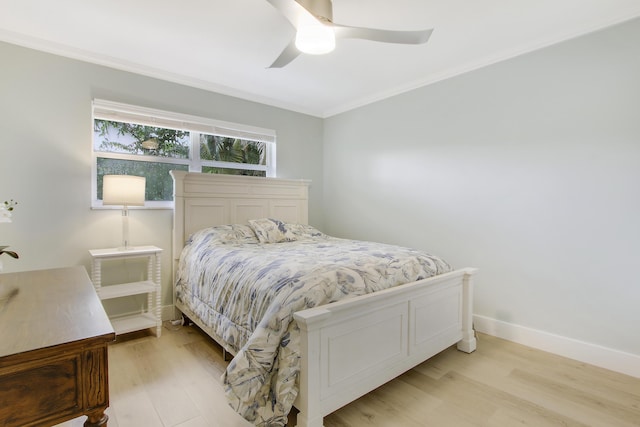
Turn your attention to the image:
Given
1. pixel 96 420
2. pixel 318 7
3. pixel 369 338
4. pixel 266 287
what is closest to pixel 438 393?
pixel 369 338

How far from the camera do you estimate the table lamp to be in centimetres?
256

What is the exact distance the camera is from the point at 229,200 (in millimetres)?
3455

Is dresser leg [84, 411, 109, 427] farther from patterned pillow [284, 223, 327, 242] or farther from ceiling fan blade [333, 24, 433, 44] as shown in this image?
patterned pillow [284, 223, 327, 242]

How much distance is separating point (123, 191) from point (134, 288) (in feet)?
2.68

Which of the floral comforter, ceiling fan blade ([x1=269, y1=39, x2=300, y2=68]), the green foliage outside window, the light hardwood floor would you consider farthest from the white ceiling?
the light hardwood floor

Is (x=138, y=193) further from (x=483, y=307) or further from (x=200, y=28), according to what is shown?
(x=483, y=307)

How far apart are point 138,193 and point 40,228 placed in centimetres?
79

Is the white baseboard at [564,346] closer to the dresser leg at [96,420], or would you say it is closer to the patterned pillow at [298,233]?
the patterned pillow at [298,233]

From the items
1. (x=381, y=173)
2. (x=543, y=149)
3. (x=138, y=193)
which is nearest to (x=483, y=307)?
(x=543, y=149)

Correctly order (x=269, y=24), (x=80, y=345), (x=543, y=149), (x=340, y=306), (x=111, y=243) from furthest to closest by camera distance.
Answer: (x=111, y=243)
(x=543, y=149)
(x=269, y=24)
(x=340, y=306)
(x=80, y=345)

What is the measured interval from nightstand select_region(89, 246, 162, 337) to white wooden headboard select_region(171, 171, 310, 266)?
11.5 inches

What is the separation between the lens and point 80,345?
0.76m

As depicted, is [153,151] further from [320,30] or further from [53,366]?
[53,366]

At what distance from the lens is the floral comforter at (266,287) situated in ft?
4.83
